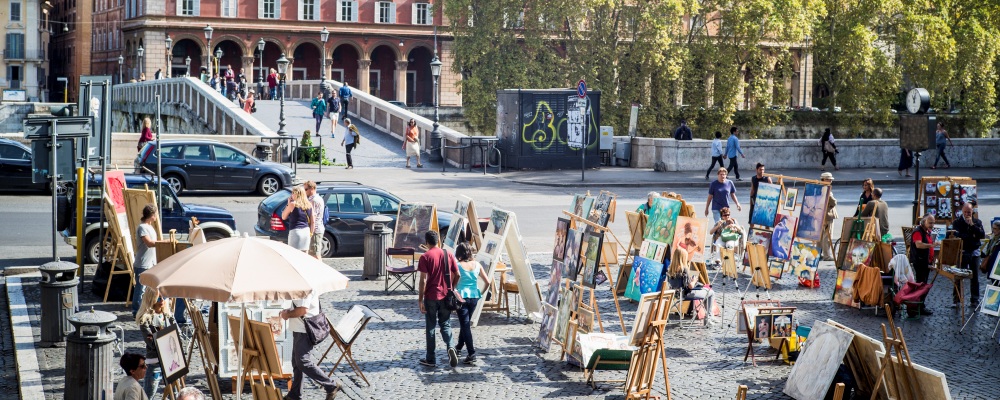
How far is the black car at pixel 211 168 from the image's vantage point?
28.9 metres

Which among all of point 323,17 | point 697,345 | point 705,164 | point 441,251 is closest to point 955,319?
point 697,345

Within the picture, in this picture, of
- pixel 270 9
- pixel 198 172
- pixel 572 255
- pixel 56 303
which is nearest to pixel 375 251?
pixel 572 255

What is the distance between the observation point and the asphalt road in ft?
68.7

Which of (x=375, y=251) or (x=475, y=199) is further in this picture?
(x=475, y=199)

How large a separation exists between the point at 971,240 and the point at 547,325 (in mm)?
7777

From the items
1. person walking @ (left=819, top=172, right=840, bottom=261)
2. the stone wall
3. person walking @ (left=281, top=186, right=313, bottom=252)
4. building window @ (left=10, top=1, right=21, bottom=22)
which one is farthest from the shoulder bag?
building window @ (left=10, top=1, right=21, bottom=22)

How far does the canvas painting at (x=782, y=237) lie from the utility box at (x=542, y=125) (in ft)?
56.4

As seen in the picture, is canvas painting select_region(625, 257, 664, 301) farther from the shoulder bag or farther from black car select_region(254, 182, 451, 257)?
black car select_region(254, 182, 451, 257)

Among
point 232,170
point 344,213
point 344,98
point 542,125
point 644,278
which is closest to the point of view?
point 644,278

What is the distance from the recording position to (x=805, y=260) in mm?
18234

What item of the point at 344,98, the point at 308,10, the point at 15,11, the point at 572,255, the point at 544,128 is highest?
the point at 15,11

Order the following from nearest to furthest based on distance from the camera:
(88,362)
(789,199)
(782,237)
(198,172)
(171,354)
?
(171,354) → (88,362) → (782,237) → (789,199) → (198,172)

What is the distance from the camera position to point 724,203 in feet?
68.3

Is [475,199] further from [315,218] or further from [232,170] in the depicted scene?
[315,218]
